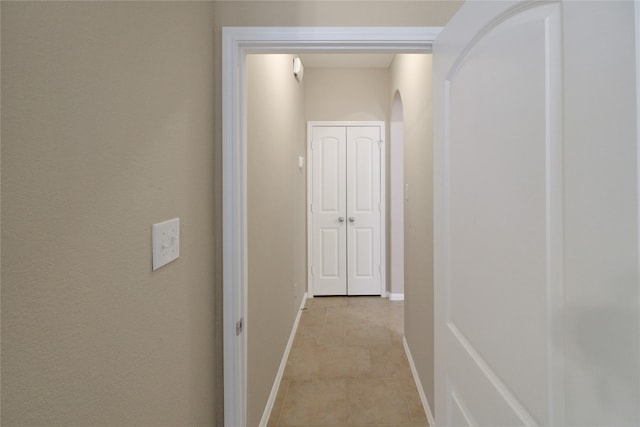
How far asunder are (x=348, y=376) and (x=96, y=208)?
2335mm

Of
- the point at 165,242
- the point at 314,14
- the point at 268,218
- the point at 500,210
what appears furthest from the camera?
the point at 268,218

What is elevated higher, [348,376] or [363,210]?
[363,210]

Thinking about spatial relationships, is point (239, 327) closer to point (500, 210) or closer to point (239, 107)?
point (239, 107)

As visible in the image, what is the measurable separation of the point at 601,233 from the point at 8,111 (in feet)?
2.81

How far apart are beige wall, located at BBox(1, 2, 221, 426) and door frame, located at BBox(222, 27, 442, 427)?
20 cm

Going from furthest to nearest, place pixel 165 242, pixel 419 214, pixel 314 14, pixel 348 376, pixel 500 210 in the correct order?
pixel 348 376, pixel 419 214, pixel 314 14, pixel 165 242, pixel 500 210

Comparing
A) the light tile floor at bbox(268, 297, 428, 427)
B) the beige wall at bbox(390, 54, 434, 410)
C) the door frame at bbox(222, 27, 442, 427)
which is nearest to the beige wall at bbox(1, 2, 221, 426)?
the door frame at bbox(222, 27, 442, 427)

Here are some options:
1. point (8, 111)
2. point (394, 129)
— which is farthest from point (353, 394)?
point (394, 129)

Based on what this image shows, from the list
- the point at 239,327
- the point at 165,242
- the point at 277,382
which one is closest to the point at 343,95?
the point at 277,382

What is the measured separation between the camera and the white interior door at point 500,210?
2.03 ft

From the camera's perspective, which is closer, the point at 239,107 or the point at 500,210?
the point at 500,210

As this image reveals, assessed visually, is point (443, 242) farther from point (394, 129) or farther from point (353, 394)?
point (394, 129)

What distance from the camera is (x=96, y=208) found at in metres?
0.62

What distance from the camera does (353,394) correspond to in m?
2.29
